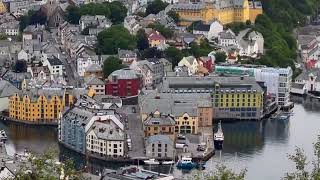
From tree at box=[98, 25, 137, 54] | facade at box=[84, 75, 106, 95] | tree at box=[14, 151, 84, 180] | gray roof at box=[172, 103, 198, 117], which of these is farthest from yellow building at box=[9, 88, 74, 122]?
tree at box=[14, 151, 84, 180]

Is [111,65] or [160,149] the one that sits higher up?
[111,65]

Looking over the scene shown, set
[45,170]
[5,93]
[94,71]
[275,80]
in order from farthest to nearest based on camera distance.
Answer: [94,71]
[275,80]
[5,93]
[45,170]

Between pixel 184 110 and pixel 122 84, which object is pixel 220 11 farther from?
pixel 184 110

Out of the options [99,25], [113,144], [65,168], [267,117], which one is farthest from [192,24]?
[65,168]

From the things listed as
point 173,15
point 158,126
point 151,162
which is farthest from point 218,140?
point 173,15

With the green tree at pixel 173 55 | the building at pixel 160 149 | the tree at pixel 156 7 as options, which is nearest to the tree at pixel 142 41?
the green tree at pixel 173 55

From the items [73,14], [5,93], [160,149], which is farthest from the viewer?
[73,14]

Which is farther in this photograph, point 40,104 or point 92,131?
point 40,104

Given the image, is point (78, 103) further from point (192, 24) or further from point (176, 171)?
point (192, 24)

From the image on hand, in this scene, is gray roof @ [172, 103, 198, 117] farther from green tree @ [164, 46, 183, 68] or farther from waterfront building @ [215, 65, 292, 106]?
green tree @ [164, 46, 183, 68]
